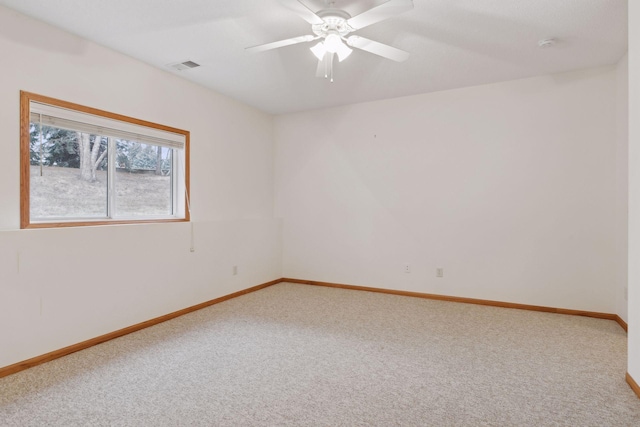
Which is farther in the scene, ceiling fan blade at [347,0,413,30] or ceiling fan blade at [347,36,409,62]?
ceiling fan blade at [347,36,409,62]

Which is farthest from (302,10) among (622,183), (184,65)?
(622,183)

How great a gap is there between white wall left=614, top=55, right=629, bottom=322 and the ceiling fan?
7.40 feet

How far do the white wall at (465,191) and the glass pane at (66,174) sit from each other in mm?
2571

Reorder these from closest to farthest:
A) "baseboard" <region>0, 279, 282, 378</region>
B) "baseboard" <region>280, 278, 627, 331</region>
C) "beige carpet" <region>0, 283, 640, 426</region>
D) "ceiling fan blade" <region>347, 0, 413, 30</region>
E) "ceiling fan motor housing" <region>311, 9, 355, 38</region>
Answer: "beige carpet" <region>0, 283, 640, 426</region> → "ceiling fan blade" <region>347, 0, 413, 30</region> → "ceiling fan motor housing" <region>311, 9, 355, 38</region> → "baseboard" <region>0, 279, 282, 378</region> → "baseboard" <region>280, 278, 627, 331</region>

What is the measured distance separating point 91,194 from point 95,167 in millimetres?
242

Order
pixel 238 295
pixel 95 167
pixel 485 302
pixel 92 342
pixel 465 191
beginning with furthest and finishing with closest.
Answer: pixel 238 295, pixel 465 191, pixel 485 302, pixel 95 167, pixel 92 342

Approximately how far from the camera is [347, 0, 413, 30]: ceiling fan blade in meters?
1.93

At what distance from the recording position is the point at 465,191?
13.4ft

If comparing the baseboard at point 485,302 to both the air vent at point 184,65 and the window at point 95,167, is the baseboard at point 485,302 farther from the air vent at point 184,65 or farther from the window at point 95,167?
the air vent at point 184,65

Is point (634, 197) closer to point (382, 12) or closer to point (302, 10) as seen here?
point (382, 12)

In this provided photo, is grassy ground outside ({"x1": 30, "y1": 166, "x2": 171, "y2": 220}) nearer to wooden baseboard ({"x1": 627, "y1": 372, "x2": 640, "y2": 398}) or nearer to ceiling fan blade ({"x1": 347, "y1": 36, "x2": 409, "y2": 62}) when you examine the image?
ceiling fan blade ({"x1": 347, "y1": 36, "x2": 409, "y2": 62})

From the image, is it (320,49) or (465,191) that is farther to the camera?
(465,191)

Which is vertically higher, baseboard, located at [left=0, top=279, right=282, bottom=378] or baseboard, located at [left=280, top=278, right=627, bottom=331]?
baseboard, located at [left=280, top=278, right=627, bottom=331]

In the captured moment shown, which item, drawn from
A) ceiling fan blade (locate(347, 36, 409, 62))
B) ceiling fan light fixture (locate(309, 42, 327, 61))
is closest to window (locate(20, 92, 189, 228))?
ceiling fan light fixture (locate(309, 42, 327, 61))
